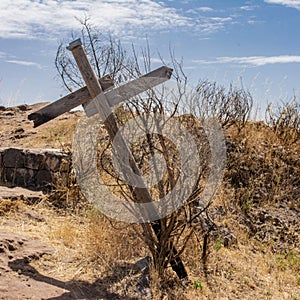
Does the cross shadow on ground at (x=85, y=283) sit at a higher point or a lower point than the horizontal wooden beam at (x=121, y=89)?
lower

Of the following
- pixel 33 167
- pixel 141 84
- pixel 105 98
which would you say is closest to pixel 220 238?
pixel 141 84

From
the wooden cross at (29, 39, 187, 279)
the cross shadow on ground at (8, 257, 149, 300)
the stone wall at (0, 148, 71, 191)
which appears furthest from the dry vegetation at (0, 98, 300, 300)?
the wooden cross at (29, 39, 187, 279)

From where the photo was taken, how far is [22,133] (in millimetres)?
10445

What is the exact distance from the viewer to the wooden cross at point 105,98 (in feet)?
13.0

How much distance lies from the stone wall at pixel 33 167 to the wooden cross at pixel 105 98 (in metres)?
2.71

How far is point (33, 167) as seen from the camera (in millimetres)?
7008

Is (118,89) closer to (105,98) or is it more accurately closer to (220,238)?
(105,98)

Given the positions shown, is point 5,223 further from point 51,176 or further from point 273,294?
point 273,294

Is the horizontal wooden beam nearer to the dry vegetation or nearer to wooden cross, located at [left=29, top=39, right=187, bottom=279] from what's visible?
wooden cross, located at [left=29, top=39, right=187, bottom=279]

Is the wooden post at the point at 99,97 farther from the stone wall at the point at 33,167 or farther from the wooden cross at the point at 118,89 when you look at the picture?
the stone wall at the point at 33,167

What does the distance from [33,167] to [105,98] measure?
340 cm

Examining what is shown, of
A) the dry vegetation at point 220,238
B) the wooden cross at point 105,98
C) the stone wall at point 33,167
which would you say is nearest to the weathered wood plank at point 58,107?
the wooden cross at point 105,98

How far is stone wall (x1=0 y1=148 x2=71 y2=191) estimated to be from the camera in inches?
270

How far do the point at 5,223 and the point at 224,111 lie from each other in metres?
4.39
